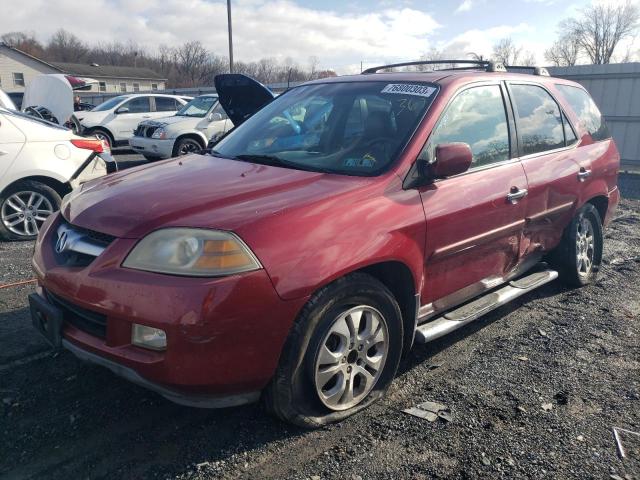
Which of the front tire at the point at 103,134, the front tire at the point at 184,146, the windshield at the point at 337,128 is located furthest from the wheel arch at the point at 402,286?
the front tire at the point at 103,134

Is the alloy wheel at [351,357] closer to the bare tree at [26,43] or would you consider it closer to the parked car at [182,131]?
the parked car at [182,131]

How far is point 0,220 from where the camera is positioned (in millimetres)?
5820

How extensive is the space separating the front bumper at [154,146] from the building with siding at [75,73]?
50090 mm

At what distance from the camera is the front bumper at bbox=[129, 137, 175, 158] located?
11.3 m

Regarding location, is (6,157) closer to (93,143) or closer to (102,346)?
(93,143)

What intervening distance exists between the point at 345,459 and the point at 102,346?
1.23 meters

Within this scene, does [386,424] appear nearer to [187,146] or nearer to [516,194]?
[516,194]

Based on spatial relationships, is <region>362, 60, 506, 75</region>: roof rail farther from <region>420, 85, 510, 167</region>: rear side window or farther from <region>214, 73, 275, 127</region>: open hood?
<region>214, 73, 275, 127</region>: open hood

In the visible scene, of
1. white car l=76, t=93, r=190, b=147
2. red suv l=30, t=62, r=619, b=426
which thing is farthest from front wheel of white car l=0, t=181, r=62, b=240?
white car l=76, t=93, r=190, b=147

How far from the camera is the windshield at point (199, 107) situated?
1208 centimetres

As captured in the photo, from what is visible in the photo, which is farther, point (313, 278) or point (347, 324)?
point (347, 324)

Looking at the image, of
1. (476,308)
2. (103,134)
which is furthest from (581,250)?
(103,134)

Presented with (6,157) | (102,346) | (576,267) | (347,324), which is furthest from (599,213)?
(6,157)

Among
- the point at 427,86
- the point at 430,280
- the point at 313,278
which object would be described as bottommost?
the point at 430,280
